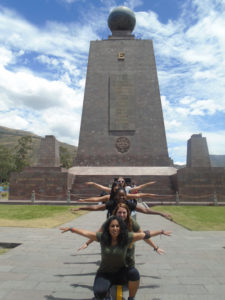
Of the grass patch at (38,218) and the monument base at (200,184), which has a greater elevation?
the monument base at (200,184)

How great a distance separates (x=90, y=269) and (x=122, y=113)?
20180 millimetres

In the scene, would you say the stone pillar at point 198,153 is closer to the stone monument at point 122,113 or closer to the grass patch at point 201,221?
the stone monument at point 122,113

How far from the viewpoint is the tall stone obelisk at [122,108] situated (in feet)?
76.1

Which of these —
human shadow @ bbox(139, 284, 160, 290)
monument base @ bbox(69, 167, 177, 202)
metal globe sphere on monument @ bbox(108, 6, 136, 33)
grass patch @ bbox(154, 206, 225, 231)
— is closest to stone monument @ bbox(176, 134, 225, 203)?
monument base @ bbox(69, 167, 177, 202)

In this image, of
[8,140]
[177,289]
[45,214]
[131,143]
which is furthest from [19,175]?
[8,140]

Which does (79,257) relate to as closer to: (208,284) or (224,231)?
(208,284)

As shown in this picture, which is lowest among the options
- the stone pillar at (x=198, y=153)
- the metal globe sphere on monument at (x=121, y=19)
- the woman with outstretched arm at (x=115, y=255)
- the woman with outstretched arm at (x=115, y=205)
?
the woman with outstretched arm at (x=115, y=255)

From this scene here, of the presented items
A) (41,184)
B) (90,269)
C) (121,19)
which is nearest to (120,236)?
(90,269)

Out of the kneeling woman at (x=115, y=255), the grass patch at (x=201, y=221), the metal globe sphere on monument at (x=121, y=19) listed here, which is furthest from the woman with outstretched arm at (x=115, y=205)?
the metal globe sphere on monument at (x=121, y=19)

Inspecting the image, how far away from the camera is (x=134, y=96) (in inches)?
960

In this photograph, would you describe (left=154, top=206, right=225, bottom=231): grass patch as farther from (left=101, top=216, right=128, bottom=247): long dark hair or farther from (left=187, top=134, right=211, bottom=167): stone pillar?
(left=187, top=134, right=211, bottom=167): stone pillar

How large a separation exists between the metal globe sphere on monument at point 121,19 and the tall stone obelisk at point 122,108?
15 centimetres

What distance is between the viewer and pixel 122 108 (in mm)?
24047

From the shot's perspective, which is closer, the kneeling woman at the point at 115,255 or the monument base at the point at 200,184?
the kneeling woman at the point at 115,255
